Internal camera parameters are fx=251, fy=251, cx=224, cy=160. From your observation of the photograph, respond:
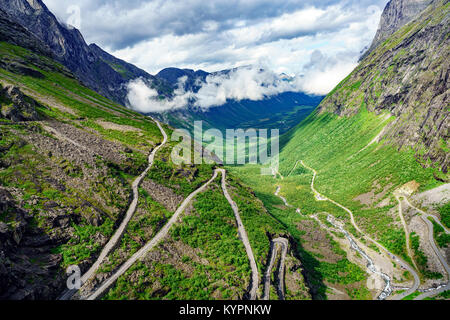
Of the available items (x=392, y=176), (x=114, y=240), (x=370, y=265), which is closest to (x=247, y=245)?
(x=114, y=240)

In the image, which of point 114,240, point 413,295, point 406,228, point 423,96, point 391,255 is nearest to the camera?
point 114,240

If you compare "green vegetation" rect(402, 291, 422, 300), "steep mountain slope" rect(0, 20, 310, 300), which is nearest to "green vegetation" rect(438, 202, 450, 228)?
"green vegetation" rect(402, 291, 422, 300)

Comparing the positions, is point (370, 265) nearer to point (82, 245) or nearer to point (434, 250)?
point (434, 250)

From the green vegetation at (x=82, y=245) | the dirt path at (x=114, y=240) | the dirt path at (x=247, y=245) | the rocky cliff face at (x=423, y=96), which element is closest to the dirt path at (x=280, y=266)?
the dirt path at (x=247, y=245)

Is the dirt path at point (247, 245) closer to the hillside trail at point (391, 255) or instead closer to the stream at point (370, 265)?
the stream at point (370, 265)

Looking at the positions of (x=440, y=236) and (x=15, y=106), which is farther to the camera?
(x=15, y=106)

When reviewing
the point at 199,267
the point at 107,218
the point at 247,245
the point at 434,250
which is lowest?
the point at 434,250

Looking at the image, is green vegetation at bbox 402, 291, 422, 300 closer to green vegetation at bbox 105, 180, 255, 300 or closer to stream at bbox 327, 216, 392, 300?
stream at bbox 327, 216, 392, 300

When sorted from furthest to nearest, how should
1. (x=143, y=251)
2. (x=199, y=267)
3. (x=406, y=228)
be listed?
(x=406, y=228) < (x=199, y=267) < (x=143, y=251)

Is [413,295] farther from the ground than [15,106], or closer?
closer

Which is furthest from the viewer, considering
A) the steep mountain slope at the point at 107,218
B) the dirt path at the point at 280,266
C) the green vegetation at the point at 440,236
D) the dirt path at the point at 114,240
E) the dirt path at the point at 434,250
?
the green vegetation at the point at 440,236

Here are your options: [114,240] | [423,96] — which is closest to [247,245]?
[114,240]

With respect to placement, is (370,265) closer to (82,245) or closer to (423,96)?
(82,245)

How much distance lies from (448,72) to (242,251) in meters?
148
